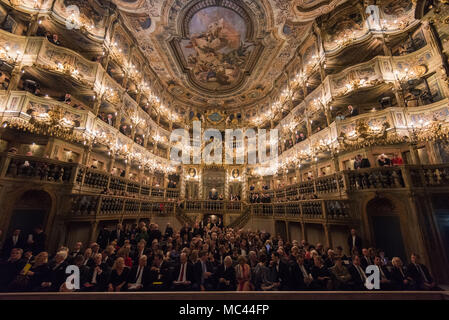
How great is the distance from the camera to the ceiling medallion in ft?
55.1

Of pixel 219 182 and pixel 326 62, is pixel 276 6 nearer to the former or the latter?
pixel 326 62

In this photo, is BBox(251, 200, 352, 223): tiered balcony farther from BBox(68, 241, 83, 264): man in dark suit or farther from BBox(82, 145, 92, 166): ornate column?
BBox(82, 145, 92, 166): ornate column

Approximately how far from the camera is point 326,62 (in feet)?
49.8

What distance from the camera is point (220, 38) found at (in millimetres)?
19031

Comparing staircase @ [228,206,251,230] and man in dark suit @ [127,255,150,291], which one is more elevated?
staircase @ [228,206,251,230]

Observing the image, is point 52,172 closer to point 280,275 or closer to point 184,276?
point 184,276

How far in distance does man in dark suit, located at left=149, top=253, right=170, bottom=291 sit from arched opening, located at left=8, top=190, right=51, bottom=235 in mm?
5730

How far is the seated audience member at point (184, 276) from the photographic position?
14.0 feet

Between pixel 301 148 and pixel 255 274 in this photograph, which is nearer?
pixel 255 274

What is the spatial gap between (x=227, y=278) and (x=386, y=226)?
273 inches

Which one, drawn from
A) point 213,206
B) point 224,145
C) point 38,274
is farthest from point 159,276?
point 224,145

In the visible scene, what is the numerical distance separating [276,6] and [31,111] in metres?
20.4

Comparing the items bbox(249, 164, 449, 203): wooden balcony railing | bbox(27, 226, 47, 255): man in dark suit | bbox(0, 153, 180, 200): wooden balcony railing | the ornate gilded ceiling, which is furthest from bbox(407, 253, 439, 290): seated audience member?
the ornate gilded ceiling
